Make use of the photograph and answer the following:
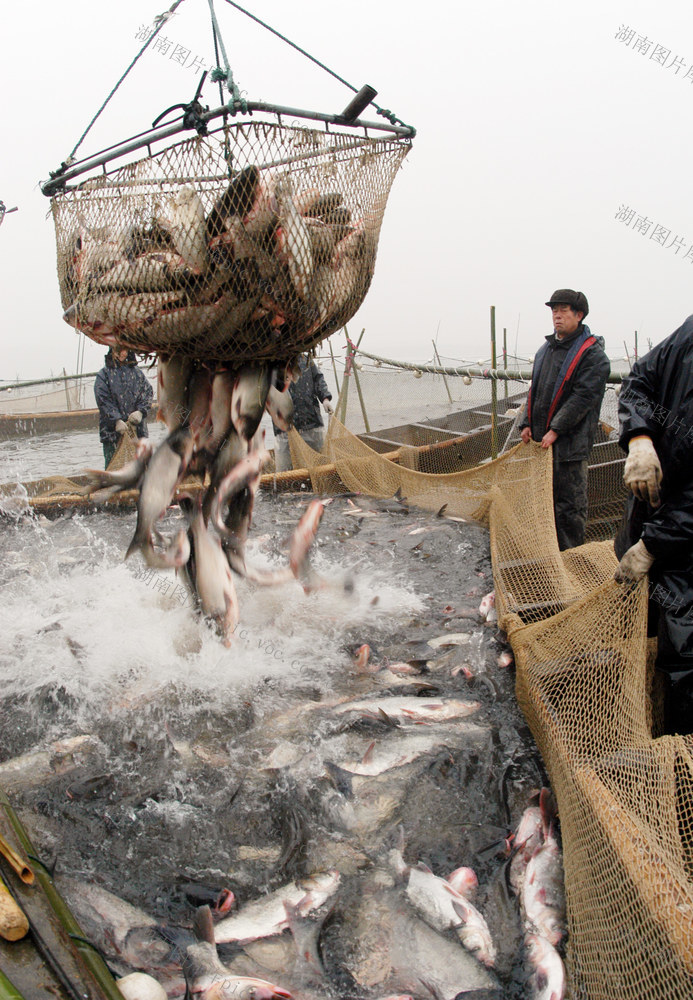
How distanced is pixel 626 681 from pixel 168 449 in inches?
103

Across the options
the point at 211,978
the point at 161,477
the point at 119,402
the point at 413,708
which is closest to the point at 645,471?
the point at 413,708

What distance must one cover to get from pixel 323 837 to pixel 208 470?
209 centimetres

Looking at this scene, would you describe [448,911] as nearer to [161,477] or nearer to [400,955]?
[400,955]

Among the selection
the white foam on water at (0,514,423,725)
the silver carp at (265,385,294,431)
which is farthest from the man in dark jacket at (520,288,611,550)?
the silver carp at (265,385,294,431)

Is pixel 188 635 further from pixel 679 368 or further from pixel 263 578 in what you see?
pixel 679 368

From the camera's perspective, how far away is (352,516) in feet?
22.4

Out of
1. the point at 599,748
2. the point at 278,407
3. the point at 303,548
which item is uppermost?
the point at 278,407

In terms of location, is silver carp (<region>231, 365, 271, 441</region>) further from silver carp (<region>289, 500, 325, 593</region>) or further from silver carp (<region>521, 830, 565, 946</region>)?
silver carp (<region>521, 830, 565, 946</region>)

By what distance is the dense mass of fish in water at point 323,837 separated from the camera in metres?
2.14

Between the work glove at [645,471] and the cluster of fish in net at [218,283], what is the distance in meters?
1.61

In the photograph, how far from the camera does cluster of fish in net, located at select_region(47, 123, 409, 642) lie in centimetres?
291

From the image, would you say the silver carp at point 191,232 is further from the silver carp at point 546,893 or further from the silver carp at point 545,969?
the silver carp at point 545,969

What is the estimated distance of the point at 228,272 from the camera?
9.57ft

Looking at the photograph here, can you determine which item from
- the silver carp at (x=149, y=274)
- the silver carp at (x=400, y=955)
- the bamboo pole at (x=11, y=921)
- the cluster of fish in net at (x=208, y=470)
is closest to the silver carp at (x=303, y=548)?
the cluster of fish in net at (x=208, y=470)
